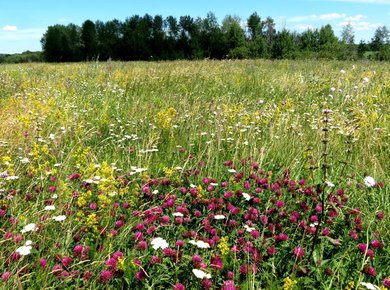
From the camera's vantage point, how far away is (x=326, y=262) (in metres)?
2.21

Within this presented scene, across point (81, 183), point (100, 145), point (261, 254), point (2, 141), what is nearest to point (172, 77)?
point (100, 145)

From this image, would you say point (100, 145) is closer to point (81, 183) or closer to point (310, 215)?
point (81, 183)

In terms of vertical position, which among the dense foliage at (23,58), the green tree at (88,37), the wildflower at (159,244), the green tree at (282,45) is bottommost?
the wildflower at (159,244)

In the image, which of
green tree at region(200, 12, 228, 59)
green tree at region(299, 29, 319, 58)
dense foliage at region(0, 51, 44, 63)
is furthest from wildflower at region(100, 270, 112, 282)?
green tree at region(200, 12, 228, 59)

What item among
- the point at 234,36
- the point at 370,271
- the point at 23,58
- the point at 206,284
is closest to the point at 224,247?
the point at 206,284

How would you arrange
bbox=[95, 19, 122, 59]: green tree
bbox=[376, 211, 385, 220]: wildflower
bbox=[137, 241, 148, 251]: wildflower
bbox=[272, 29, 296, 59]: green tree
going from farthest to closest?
bbox=[95, 19, 122, 59]: green tree < bbox=[272, 29, 296, 59]: green tree < bbox=[376, 211, 385, 220]: wildflower < bbox=[137, 241, 148, 251]: wildflower

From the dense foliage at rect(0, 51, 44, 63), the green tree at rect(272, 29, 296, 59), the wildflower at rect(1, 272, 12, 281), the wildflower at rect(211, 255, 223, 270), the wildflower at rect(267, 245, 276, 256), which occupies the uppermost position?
the green tree at rect(272, 29, 296, 59)

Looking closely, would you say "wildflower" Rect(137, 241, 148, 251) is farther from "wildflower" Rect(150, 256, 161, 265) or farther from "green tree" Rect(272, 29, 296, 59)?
"green tree" Rect(272, 29, 296, 59)

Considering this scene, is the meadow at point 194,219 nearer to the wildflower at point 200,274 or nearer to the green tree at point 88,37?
the wildflower at point 200,274

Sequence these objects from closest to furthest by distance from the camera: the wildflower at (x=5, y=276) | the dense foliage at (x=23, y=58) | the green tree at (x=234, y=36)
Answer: the wildflower at (x=5, y=276) < the dense foliage at (x=23, y=58) < the green tree at (x=234, y=36)

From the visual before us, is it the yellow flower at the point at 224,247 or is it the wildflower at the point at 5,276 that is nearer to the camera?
the wildflower at the point at 5,276

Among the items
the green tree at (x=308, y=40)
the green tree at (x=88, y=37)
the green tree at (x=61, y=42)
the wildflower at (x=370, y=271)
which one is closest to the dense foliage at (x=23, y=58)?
the green tree at (x=61, y=42)

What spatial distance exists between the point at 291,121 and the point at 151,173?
2489 mm

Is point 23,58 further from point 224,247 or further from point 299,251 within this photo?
point 299,251
